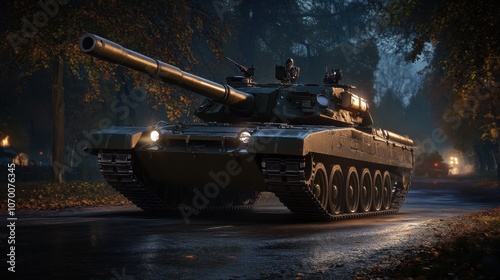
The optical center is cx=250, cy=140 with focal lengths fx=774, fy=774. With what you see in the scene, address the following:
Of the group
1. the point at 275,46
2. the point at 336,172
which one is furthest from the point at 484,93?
the point at 336,172

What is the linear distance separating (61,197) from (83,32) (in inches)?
191

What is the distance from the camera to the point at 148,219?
15.0m

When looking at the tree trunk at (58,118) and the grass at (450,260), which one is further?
the tree trunk at (58,118)

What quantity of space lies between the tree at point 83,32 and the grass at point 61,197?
63.3 inches

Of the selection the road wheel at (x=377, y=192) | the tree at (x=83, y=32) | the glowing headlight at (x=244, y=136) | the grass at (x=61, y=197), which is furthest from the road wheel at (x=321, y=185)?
the tree at (x=83, y=32)

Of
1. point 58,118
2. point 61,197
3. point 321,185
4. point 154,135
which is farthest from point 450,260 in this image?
point 58,118

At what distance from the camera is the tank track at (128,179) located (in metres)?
15.1

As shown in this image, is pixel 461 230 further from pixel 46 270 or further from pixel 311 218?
pixel 46 270

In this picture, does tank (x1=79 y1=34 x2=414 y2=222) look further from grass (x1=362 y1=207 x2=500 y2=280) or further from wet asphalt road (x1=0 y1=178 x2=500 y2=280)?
grass (x1=362 y1=207 x2=500 y2=280)

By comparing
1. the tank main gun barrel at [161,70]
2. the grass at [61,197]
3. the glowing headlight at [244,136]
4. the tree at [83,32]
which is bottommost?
the grass at [61,197]

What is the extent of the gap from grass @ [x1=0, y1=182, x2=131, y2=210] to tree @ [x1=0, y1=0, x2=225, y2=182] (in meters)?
1.61

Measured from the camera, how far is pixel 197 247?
9.98 meters

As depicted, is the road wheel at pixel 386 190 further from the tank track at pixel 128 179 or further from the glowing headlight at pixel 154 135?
the glowing headlight at pixel 154 135

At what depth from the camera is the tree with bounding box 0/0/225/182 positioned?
21.8m
